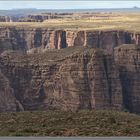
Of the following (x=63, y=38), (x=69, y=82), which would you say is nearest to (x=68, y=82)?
(x=69, y=82)

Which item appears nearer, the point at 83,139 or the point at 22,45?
the point at 83,139

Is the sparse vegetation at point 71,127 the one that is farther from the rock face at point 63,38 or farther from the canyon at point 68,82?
the rock face at point 63,38

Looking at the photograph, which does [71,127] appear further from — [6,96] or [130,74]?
[130,74]

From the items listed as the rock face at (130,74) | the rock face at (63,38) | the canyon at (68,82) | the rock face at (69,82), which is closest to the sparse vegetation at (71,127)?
the canyon at (68,82)

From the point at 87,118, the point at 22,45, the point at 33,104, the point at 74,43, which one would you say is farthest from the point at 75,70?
the point at 22,45

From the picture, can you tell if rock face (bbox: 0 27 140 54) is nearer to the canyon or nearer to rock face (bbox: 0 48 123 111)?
the canyon

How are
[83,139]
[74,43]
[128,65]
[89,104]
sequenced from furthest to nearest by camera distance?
1. [74,43]
2. [128,65]
3. [89,104]
4. [83,139]

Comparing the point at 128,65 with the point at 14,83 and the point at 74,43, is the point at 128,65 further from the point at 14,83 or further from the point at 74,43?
the point at 74,43
